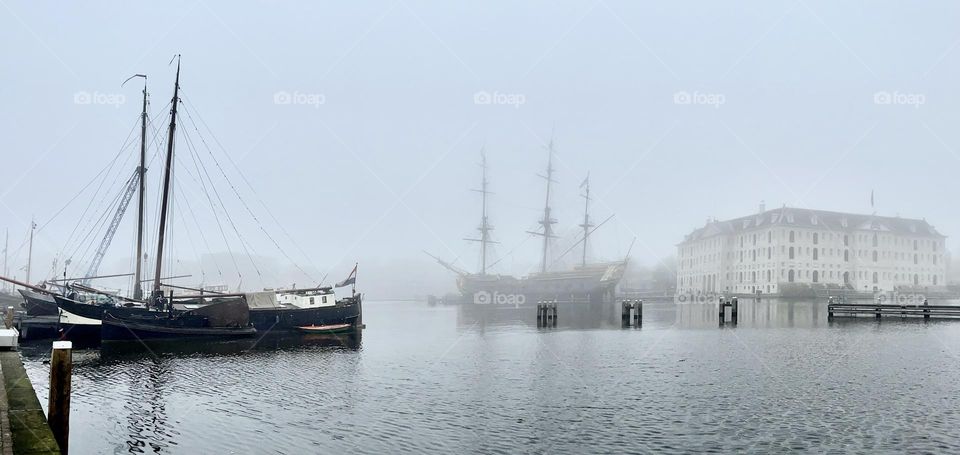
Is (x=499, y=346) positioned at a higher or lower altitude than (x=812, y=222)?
lower

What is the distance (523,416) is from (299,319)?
33.6 m

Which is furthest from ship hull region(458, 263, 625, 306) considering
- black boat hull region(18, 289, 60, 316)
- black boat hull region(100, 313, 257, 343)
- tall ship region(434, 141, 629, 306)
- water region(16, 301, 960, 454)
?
water region(16, 301, 960, 454)

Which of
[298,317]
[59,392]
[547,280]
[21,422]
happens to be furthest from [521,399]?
[547,280]

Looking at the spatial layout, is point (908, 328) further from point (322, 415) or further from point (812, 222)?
point (812, 222)

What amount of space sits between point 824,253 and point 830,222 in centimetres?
862

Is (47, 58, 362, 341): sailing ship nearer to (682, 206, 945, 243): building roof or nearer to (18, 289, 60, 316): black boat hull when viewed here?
(18, 289, 60, 316): black boat hull

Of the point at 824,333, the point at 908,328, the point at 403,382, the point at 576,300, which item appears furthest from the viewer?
the point at 576,300

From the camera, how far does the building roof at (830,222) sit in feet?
479

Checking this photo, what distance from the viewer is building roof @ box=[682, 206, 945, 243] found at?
14588 centimetres

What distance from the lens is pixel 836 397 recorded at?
21344mm

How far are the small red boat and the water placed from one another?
9.59 metres

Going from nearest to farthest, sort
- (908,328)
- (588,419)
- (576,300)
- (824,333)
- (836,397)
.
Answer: (588,419), (836,397), (824,333), (908,328), (576,300)

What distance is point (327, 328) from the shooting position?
49688mm

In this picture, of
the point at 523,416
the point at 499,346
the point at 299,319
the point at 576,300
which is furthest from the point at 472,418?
the point at 576,300
